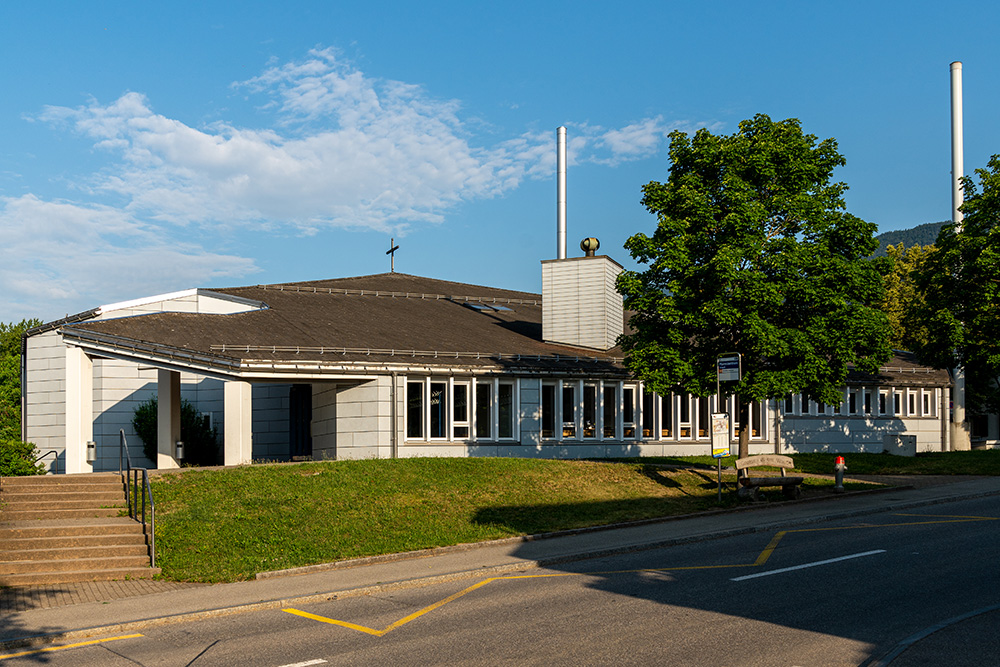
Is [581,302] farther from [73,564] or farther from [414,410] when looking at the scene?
[73,564]

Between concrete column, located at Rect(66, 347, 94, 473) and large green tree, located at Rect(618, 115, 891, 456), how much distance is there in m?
14.3

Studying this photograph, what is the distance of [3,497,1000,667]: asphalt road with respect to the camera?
9.36 m

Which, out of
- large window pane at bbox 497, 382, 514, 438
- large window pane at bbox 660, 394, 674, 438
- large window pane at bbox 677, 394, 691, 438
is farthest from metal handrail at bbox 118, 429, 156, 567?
large window pane at bbox 677, 394, 691, 438

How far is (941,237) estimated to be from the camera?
36.9 m

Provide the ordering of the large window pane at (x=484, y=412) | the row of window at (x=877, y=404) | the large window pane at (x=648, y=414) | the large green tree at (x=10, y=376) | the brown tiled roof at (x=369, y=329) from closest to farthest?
the brown tiled roof at (x=369, y=329)
the large window pane at (x=484, y=412)
the large window pane at (x=648, y=414)
the row of window at (x=877, y=404)
the large green tree at (x=10, y=376)

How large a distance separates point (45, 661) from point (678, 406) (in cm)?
2647

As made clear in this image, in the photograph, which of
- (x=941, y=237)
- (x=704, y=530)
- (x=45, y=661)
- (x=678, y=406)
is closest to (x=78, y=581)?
(x=45, y=661)

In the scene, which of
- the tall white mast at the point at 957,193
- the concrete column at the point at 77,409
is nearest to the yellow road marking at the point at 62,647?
the concrete column at the point at 77,409

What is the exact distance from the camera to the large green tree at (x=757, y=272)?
74.4 ft

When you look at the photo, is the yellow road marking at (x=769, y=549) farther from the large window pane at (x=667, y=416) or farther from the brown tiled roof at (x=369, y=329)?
the large window pane at (x=667, y=416)

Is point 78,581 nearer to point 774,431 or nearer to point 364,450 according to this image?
point 364,450

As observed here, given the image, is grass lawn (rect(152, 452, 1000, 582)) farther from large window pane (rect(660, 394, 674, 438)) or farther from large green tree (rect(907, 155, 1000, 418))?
large green tree (rect(907, 155, 1000, 418))

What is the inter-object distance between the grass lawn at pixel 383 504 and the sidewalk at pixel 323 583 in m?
0.61

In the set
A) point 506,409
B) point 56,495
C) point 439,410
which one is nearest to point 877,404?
point 506,409
